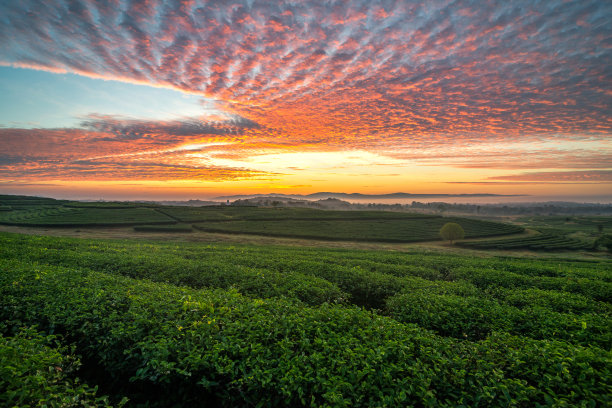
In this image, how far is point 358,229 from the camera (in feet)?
268

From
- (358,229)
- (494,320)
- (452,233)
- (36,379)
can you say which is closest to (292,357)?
(36,379)

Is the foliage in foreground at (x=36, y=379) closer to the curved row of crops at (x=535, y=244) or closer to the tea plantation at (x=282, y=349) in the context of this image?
the tea plantation at (x=282, y=349)

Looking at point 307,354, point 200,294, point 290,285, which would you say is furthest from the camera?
point 290,285

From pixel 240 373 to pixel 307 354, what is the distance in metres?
1.53

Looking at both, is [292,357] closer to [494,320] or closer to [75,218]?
[494,320]

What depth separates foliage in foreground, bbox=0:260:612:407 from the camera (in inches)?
204

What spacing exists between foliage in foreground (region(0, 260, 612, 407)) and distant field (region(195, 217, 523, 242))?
64.1m

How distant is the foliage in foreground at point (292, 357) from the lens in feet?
17.0

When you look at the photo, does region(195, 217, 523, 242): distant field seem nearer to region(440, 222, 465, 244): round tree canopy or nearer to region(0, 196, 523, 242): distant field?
region(0, 196, 523, 242): distant field

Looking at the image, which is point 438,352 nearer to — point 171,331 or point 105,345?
point 171,331

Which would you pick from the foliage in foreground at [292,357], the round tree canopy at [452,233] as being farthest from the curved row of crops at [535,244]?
the foliage in foreground at [292,357]

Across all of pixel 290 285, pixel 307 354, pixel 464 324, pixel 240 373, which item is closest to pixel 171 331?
pixel 240 373

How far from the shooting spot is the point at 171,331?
22.4 ft

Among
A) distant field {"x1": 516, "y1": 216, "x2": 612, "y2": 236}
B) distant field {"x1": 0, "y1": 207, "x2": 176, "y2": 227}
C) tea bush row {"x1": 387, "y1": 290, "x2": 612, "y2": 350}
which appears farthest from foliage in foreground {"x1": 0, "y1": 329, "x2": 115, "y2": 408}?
distant field {"x1": 516, "y1": 216, "x2": 612, "y2": 236}
